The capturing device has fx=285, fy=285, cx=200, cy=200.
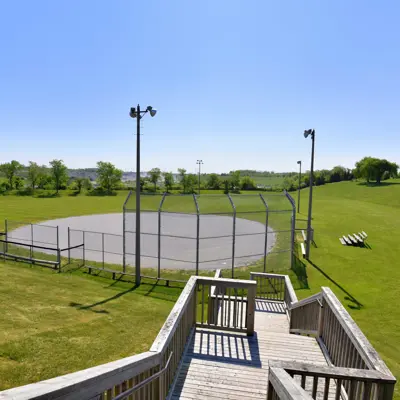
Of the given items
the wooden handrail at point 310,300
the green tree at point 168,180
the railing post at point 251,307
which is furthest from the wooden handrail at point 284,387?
the green tree at point 168,180

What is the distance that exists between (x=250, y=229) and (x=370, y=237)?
384 inches

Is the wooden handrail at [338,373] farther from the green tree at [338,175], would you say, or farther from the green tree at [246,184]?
the green tree at [338,175]

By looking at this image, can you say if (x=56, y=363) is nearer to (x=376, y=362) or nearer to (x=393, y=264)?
(x=376, y=362)

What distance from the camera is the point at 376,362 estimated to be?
107 inches

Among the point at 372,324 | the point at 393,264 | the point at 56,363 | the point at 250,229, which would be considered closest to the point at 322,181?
the point at 250,229

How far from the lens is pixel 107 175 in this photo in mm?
75250

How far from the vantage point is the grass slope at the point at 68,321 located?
563 centimetres

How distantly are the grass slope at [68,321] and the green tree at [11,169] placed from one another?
74494 mm

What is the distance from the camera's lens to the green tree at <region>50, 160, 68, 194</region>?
233 feet

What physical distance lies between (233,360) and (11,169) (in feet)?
282

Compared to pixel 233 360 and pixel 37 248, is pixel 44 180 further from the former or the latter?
pixel 233 360

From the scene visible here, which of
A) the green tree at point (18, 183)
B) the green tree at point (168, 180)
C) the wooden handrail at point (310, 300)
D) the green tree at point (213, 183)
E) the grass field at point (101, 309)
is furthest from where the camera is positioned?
the green tree at point (18, 183)

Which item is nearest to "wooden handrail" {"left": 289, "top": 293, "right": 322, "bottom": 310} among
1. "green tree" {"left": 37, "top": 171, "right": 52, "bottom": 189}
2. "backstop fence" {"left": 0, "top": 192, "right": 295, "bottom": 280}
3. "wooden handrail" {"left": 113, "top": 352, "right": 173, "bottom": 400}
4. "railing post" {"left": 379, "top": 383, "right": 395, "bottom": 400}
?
"railing post" {"left": 379, "top": 383, "right": 395, "bottom": 400}

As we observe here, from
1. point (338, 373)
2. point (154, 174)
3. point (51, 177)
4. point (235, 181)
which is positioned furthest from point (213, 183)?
point (338, 373)
